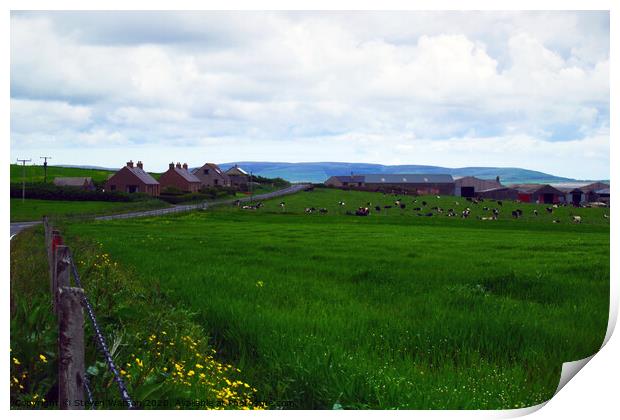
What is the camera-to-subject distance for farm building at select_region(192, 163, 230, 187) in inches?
261

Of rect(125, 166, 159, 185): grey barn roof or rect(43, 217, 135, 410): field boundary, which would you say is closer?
rect(43, 217, 135, 410): field boundary

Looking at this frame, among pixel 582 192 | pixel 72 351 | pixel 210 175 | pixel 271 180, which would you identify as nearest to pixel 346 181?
pixel 271 180

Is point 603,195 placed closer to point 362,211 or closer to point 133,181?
point 362,211

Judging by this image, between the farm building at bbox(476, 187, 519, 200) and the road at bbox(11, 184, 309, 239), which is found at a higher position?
the farm building at bbox(476, 187, 519, 200)

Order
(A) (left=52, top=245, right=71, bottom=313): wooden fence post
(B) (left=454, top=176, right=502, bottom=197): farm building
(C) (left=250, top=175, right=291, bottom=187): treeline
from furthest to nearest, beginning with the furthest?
(B) (left=454, top=176, right=502, bottom=197): farm building, (C) (left=250, top=175, right=291, bottom=187): treeline, (A) (left=52, top=245, right=71, bottom=313): wooden fence post

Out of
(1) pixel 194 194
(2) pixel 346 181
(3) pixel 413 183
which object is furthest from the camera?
(2) pixel 346 181

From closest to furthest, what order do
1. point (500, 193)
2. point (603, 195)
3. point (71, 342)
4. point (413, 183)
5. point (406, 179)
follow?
point (71, 342) → point (603, 195) → point (413, 183) → point (500, 193) → point (406, 179)

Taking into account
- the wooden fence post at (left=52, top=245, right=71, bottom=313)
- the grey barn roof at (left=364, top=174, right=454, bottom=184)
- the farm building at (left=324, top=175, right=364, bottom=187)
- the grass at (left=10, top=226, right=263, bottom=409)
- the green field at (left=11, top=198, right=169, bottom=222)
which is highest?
the grey barn roof at (left=364, top=174, right=454, bottom=184)

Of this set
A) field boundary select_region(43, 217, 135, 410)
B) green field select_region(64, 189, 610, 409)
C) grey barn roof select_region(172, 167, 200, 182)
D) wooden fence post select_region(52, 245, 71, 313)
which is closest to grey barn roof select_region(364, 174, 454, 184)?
green field select_region(64, 189, 610, 409)

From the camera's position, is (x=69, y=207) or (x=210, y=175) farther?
(x=210, y=175)

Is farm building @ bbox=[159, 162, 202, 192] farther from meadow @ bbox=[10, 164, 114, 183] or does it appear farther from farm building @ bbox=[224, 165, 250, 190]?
meadow @ bbox=[10, 164, 114, 183]

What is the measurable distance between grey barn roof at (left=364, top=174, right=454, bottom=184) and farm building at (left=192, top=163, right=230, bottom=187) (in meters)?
1.79

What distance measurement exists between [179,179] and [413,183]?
279cm

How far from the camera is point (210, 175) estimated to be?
6.70 meters
